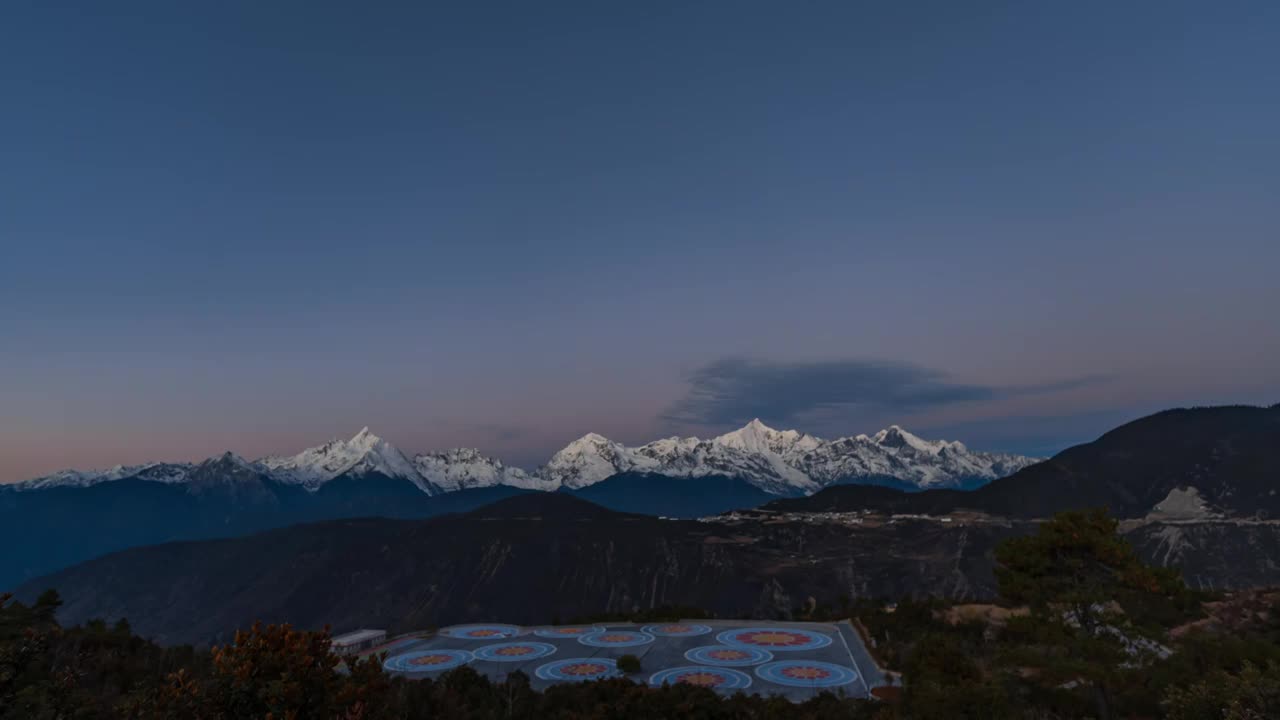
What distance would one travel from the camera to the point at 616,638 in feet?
158

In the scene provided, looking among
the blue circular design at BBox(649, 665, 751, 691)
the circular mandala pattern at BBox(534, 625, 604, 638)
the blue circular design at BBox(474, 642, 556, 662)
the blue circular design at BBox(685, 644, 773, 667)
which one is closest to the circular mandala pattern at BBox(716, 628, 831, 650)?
the blue circular design at BBox(685, 644, 773, 667)

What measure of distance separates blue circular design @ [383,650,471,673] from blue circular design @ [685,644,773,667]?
1498cm

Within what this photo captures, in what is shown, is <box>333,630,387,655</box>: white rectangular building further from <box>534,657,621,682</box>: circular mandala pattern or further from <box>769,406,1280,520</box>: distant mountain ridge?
<box>769,406,1280,520</box>: distant mountain ridge

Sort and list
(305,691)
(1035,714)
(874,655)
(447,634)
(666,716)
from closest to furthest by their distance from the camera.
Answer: (305,691)
(1035,714)
(666,716)
(874,655)
(447,634)

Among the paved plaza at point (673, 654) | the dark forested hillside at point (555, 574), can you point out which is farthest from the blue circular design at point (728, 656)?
the dark forested hillside at point (555, 574)

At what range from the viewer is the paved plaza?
35125mm

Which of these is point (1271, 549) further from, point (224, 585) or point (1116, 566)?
point (224, 585)

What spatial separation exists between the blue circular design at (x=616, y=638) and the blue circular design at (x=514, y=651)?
307cm

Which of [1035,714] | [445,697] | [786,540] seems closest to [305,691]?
[445,697]

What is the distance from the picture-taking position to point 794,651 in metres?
41.7

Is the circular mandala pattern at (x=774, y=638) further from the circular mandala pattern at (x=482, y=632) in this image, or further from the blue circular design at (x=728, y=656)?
the circular mandala pattern at (x=482, y=632)

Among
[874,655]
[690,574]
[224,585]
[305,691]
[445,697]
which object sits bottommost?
[224,585]

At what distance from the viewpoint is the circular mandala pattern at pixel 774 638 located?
43469 mm

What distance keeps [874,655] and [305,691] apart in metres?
38.3
